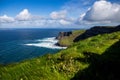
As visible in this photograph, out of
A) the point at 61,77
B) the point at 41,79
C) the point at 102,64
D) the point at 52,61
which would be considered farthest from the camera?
the point at 52,61

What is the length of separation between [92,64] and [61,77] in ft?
5.52

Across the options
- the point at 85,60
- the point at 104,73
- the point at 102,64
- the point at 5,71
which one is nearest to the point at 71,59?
the point at 85,60

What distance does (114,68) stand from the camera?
8.73m

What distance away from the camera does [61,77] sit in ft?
28.6

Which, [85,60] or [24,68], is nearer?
[24,68]

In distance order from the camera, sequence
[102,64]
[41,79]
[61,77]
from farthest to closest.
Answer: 1. [102,64]
2. [61,77]
3. [41,79]

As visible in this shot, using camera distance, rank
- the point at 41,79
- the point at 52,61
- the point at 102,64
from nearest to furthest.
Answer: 1. the point at 41,79
2. the point at 102,64
3. the point at 52,61

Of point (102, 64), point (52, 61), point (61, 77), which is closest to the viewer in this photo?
point (61, 77)

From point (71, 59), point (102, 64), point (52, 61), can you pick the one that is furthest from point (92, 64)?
point (52, 61)

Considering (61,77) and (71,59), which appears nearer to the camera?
(61,77)

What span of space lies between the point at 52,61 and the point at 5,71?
7.46ft

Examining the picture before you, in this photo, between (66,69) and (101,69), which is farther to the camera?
(66,69)

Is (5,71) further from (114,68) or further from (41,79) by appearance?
(114,68)

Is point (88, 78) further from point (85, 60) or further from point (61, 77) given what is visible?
point (85, 60)
